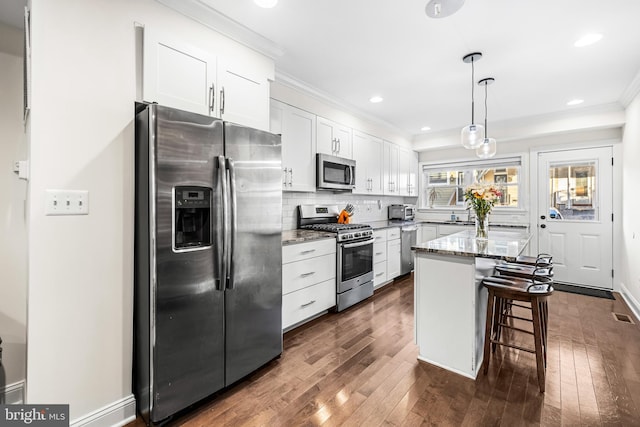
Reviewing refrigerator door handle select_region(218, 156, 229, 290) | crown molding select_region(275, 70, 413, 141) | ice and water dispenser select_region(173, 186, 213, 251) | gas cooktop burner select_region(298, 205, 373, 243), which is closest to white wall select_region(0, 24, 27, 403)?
ice and water dispenser select_region(173, 186, 213, 251)

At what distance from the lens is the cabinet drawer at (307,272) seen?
2730mm

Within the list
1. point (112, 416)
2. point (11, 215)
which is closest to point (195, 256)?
point (112, 416)

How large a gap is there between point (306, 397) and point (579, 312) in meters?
3.41

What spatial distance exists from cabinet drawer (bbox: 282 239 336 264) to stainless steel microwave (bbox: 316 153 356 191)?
82 centimetres

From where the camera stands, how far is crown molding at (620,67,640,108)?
10.4 ft

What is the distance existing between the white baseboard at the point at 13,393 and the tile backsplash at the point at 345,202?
2.38 metres

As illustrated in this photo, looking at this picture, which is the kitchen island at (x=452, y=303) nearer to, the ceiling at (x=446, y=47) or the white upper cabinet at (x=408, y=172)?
the ceiling at (x=446, y=47)

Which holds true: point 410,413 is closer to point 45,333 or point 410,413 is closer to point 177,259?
point 177,259

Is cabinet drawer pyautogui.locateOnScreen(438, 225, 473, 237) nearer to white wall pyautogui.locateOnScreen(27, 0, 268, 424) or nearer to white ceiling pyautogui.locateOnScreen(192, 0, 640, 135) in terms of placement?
white ceiling pyautogui.locateOnScreen(192, 0, 640, 135)

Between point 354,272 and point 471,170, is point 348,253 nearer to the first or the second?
point 354,272

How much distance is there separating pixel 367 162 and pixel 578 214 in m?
3.27

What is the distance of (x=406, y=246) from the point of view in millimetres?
4859

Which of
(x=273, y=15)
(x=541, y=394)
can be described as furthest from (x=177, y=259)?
(x=541, y=394)

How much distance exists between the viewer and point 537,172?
476cm
